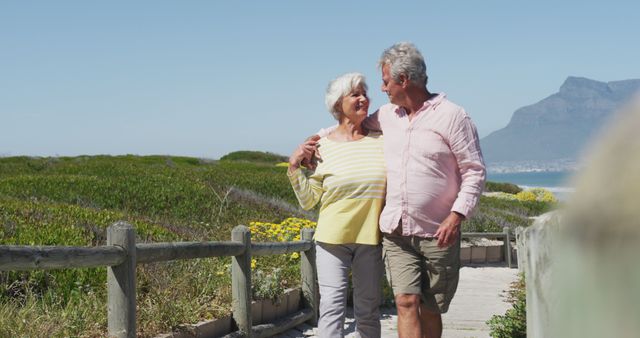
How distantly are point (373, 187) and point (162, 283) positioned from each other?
2.90m

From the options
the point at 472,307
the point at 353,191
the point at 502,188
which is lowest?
the point at 472,307

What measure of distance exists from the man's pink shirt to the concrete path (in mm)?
3409

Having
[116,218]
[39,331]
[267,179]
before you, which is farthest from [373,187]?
[267,179]

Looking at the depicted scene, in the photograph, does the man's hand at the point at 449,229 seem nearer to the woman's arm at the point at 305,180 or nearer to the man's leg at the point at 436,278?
the man's leg at the point at 436,278

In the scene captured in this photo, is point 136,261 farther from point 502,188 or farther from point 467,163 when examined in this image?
point 502,188

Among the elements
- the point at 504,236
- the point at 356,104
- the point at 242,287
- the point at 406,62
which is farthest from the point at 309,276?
the point at 504,236

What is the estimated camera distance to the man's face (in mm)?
4488

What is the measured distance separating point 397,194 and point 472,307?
6.35 meters

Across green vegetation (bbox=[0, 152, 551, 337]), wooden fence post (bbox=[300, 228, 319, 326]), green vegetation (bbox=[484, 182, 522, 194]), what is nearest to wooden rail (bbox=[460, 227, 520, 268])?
green vegetation (bbox=[0, 152, 551, 337])

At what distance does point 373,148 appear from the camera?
4.80 meters

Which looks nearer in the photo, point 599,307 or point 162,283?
point 599,307

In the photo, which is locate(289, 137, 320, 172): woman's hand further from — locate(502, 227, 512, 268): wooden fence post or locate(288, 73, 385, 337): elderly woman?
locate(502, 227, 512, 268): wooden fence post

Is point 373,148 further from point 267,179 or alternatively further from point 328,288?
point 267,179

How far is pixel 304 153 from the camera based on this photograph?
5.07 metres
